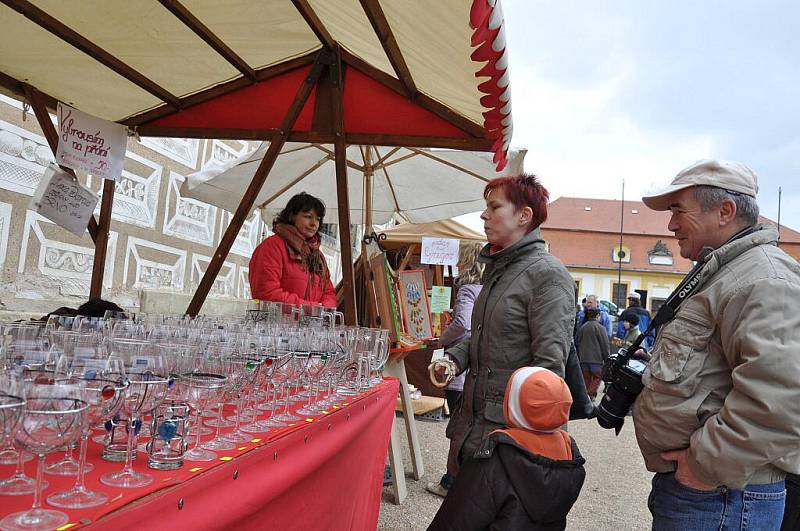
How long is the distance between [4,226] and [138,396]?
191 inches

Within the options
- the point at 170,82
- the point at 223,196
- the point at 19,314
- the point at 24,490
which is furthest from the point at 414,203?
the point at 24,490

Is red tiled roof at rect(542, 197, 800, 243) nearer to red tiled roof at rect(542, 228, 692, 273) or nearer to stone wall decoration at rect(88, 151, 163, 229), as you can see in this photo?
red tiled roof at rect(542, 228, 692, 273)

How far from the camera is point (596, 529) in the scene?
177 inches

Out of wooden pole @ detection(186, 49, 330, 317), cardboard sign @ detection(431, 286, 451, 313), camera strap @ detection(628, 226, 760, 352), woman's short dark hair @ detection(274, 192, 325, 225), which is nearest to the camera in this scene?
camera strap @ detection(628, 226, 760, 352)

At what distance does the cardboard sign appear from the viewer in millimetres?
5859

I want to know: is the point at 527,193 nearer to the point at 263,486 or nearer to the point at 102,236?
the point at 263,486

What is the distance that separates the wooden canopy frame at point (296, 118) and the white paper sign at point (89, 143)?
167 millimetres

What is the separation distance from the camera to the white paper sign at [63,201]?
12.3 ft

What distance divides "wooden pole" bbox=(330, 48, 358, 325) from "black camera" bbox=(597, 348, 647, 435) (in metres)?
2.31

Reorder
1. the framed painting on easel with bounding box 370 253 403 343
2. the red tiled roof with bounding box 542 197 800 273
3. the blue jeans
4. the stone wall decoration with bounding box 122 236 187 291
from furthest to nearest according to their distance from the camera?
1. the red tiled roof with bounding box 542 197 800 273
2. the stone wall decoration with bounding box 122 236 187 291
3. the framed painting on easel with bounding box 370 253 403 343
4. the blue jeans

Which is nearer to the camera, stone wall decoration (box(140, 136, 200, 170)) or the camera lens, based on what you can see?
the camera lens

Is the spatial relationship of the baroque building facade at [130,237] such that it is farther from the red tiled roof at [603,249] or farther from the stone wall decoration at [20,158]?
the red tiled roof at [603,249]

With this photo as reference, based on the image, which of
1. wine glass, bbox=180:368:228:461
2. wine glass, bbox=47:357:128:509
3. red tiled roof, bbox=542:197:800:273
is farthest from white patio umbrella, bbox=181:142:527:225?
red tiled roof, bbox=542:197:800:273

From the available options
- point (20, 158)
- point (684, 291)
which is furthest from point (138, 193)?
point (684, 291)
